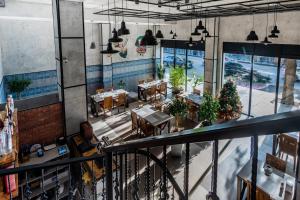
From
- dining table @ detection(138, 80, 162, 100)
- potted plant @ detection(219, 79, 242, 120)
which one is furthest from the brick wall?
dining table @ detection(138, 80, 162, 100)

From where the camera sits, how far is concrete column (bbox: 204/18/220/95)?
10633 millimetres

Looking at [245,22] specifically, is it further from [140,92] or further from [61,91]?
[61,91]

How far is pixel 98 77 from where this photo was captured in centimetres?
1231

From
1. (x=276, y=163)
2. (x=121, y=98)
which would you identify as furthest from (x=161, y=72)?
(x=276, y=163)

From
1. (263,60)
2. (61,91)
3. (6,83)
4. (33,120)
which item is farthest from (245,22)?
(6,83)

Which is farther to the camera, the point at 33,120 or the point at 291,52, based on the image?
the point at 291,52

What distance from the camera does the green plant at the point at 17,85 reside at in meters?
8.94

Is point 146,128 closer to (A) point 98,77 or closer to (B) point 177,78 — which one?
(B) point 177,78

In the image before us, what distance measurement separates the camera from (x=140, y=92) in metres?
12.8

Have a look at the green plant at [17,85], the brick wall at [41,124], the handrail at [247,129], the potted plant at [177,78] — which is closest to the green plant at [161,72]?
the potted plant at [177,78]

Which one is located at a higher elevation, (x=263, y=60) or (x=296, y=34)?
(x=296, y=34)

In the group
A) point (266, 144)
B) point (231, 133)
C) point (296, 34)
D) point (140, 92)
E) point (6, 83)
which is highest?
point (296, 34)

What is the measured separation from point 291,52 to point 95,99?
779 cm

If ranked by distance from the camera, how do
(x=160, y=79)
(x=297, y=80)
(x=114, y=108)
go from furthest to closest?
(x=160, y=79) → (x=114, y=108) → (x=297, y=80)
